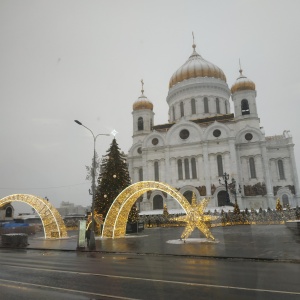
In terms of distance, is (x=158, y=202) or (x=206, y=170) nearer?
(x=206, y=170)

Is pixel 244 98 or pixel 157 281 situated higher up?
pixel 244 98

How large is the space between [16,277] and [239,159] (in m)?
45.0

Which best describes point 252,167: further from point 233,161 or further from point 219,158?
point 219,158

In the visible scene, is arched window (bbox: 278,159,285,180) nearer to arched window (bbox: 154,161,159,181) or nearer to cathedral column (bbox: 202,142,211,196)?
cathedral column (bbox: 202,142,211,196)

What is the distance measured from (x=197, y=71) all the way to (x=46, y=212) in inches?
1776

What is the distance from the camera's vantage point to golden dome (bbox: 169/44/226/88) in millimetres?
59500

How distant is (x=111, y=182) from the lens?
31.1 m

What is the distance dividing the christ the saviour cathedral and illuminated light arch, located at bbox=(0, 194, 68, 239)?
26295mm

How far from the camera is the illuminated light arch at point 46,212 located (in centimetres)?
2402

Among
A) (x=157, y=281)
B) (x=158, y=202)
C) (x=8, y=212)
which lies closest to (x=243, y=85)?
(x=158, y=202)

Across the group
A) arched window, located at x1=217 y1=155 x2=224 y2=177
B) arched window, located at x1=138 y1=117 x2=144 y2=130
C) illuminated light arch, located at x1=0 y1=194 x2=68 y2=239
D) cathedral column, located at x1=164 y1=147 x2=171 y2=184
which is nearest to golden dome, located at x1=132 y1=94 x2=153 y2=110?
arched window, located at x1=138 y1=117 x2=144 y2=130

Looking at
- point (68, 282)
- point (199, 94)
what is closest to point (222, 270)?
point (68, 282)

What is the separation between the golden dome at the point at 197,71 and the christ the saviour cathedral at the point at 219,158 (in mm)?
1556

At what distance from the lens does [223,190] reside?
47000 millimetres
